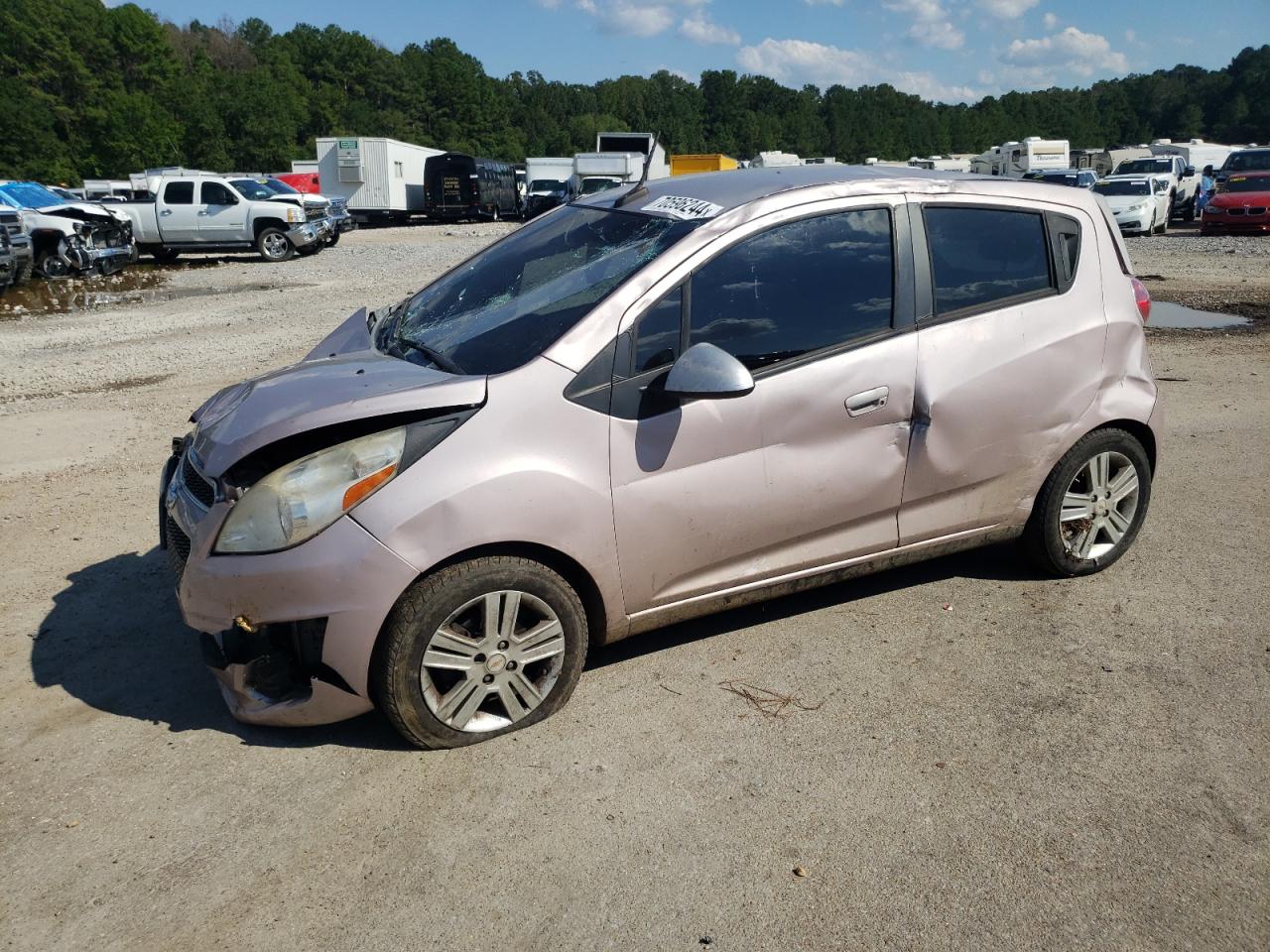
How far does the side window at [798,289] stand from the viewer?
379 cm

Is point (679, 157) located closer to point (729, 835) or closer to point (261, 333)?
point (261, 333)

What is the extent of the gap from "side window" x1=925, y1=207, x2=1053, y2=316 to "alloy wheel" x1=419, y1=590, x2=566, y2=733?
6.72 feet

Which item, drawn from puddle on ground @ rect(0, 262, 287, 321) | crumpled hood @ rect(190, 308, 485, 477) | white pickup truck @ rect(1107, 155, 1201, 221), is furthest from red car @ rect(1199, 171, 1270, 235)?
crumpled hood @ rect(190, 308, 485, 477)

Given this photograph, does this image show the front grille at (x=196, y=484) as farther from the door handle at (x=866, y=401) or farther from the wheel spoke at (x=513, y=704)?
the door handle at (x=866, y=401)

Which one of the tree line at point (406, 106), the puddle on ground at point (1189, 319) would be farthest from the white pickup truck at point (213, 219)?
the tree line at point (406, 106)

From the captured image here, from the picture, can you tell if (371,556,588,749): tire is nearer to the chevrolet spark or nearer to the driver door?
the chevrolet spark

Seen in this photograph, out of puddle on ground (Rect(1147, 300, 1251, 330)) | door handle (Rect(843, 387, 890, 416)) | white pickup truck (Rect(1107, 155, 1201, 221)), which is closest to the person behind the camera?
door handle (Rect(843, 387, 890, 416))

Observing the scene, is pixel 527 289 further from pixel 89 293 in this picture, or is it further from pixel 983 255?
pixel 89 293

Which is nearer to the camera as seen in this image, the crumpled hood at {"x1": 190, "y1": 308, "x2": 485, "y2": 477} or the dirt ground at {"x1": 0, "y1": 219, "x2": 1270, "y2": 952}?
the dirt ground at {"x1": 0, "y1": 219, "x2": 1270, "y2": 952}

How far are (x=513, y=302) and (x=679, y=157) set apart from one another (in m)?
38.3

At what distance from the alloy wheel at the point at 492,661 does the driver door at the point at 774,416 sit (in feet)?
1.22

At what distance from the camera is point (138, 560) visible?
5.16 metres

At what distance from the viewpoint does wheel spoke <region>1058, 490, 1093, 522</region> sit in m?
4.65

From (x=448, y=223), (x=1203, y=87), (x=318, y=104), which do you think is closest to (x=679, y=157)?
(x=448, y=223)
